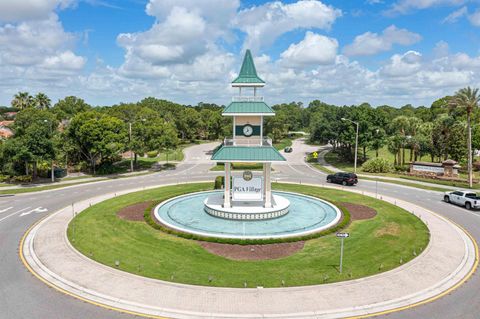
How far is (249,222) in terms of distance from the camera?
3194 cm

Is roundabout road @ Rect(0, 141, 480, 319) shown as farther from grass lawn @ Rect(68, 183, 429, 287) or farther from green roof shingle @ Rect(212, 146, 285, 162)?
green roof shingle @ Rect(212, 146, 285, 162)

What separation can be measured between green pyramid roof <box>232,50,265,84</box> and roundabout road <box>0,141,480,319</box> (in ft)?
Result: 78.2

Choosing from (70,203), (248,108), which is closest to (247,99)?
(248,108)

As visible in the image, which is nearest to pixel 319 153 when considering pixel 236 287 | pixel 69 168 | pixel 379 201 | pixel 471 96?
pixel 471 96

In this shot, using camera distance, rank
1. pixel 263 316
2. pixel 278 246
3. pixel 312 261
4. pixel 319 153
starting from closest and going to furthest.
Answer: pixel 263 316 < pixel 312 261 < pixel 278 246 < pixel 319 153

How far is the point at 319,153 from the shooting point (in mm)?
99250

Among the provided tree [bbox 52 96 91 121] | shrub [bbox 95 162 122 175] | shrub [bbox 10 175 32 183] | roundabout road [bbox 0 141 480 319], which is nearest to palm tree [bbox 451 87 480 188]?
roundabout road [bbox 0 141 480 319]

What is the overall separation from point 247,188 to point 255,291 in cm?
1715

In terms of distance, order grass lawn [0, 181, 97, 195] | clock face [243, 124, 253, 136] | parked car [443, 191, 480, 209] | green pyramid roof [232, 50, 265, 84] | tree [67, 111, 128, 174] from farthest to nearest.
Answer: tree [67, 111, 128, 174] → grass lawn [0, 181, 97, 195] → parked car [443, 191, 480, 209] → clock face [243, 124, 253, 136] → green pyramid roof [232, 50, 265, 84]

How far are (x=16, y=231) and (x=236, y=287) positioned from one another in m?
21.9

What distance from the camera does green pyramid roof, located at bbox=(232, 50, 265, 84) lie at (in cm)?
3441

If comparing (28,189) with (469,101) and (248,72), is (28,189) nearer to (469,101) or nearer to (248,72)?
(248,72)

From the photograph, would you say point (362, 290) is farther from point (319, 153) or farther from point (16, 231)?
point (319, 153)

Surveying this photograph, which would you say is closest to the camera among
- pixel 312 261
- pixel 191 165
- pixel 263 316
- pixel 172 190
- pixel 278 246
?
pixel 263 316
